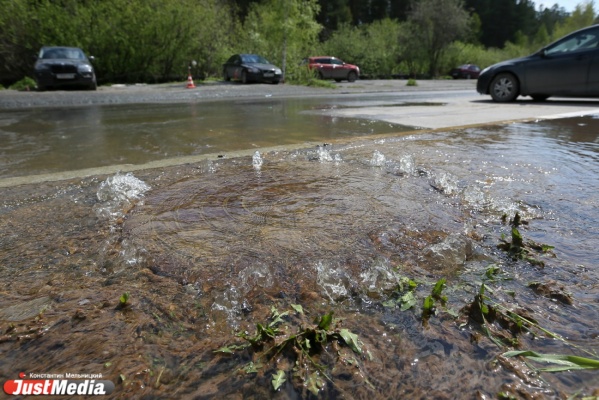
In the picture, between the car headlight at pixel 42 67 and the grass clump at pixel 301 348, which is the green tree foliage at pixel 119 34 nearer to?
the car headlight at pixel 42 67

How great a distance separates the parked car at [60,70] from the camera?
13.0 meters

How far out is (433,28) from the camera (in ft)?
135

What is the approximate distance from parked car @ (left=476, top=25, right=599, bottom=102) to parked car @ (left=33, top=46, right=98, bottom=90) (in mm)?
12239

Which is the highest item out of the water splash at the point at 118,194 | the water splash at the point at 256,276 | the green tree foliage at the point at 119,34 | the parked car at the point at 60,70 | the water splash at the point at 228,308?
the green tree foliage at the point at 119,34

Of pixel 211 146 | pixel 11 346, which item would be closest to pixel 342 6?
pixel 211 146

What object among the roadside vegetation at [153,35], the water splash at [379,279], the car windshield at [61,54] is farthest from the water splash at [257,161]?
the roadside vegetation at [153,35]

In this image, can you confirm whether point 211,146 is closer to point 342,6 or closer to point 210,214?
point 210,214

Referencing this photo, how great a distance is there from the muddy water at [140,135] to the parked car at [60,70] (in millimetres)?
6210

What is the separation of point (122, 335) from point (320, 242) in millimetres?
888

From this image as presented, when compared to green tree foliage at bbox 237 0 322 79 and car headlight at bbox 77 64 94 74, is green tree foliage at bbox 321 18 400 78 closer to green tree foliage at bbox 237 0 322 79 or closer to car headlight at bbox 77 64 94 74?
green tree foliage at bbox 237 0 322 79

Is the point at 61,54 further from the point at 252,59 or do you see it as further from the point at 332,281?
the point at 332,281

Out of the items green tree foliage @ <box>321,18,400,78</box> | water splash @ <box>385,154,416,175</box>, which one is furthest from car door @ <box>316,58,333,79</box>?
water splash @ <box>385,154,416,175</box>

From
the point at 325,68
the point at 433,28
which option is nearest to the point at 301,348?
the point at 325,68

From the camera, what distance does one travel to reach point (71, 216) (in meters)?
2.25
